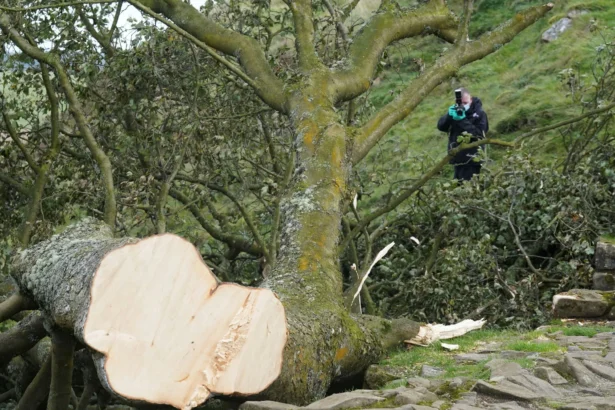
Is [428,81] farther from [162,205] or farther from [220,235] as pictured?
[220,235]

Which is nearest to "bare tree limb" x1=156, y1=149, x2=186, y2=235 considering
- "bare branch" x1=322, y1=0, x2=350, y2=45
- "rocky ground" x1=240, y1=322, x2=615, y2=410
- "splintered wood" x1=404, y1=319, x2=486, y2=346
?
"bare branch" x1=322, y1=0, x2=350, y2=45

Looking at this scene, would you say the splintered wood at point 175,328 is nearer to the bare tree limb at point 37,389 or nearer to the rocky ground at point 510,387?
the rocky ground at point 510,387

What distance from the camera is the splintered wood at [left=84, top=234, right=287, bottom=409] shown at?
158 inches

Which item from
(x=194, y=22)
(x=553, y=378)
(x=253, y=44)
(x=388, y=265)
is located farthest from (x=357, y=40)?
(x=553, y=378)

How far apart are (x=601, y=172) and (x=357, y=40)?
3436mm

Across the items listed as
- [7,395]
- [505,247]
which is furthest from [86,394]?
[505,247]

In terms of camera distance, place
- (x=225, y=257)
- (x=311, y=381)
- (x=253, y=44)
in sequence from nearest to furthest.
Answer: (x=311, y=381), (x=253, y=44), (x=225, y=257)

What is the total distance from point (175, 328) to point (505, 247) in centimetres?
578

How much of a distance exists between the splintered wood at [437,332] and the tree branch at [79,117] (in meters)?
2.64

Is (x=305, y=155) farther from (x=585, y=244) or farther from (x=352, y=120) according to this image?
(x=585, y=244)

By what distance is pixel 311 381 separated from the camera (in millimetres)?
4930

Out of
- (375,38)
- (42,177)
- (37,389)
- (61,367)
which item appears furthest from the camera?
(375,38)

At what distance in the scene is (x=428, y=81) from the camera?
26.4 ft

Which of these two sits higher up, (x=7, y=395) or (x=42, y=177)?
(x=42, y=177)
